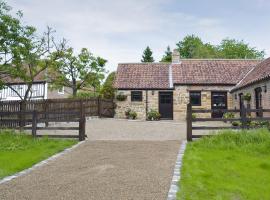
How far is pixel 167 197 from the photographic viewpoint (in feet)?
17.4

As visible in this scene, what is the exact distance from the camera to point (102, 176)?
6.84 m

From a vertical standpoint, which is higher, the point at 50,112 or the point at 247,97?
the point at 247,97

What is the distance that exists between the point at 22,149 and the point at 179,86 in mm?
18253

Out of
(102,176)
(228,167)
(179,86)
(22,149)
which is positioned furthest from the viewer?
(179,86)

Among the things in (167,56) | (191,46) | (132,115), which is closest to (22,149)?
(132,115)

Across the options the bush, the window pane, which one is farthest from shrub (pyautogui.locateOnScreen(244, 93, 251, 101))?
the bush

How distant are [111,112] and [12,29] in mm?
14796

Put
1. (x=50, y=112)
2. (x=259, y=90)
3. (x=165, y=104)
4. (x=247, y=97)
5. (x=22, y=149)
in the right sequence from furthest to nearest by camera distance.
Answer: (x=165, y=104), (x=247, y=97), (x=259, y=90), (x=50, y=112), (x=22, y=149)

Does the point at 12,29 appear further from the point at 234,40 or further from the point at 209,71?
the point at 234,40

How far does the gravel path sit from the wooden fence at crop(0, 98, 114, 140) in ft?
8.23

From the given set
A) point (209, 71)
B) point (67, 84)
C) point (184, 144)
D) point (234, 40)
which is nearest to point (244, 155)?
point (184, 144)

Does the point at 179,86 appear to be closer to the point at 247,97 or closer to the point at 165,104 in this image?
the point at 165,104

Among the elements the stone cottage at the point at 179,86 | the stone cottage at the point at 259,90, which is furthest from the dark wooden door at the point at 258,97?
the stone cottage at the point at 179,86

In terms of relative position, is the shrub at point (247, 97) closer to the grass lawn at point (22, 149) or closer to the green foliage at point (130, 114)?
the green foliage at point (130, 114)
